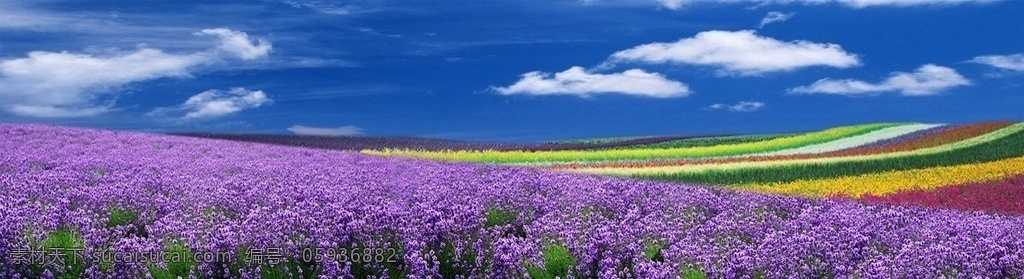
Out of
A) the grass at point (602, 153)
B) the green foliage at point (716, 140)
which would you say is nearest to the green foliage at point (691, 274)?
Result: the grass at point (602, 153)

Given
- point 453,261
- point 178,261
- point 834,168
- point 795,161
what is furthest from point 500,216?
point 795,161

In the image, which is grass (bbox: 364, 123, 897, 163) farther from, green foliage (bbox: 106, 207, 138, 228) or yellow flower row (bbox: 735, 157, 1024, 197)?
green foliage (bbox: 106, 207, 138, 228)

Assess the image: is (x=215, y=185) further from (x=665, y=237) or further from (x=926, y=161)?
(x=926, y=161)

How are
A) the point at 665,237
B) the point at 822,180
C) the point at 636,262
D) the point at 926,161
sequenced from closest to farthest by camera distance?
the point at 636,262, the point at 665,237, the point at 822,180, the point at 926,161

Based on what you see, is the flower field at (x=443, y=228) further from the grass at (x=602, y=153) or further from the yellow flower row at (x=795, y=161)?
the grass at (x=602, y=153)

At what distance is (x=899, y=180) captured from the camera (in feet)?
51.5

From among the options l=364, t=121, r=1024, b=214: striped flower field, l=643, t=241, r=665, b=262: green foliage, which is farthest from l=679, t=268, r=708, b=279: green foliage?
l=364, t=121, r=1024, b=214: striped flower field

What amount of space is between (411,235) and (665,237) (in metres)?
1.59

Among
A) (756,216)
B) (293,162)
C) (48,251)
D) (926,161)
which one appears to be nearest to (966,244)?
(756,216)

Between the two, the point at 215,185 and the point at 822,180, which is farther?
the point at 822,180

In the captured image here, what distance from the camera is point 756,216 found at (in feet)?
22.2

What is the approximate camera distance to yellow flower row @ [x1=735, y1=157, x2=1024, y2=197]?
13.9 meters

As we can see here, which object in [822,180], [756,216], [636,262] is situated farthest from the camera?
[822,180]

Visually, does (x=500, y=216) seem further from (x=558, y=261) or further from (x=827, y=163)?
(x=827, y=163)
